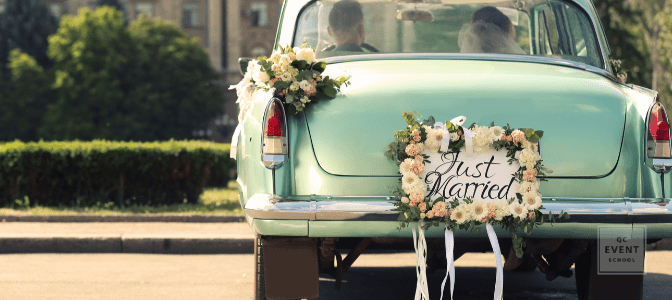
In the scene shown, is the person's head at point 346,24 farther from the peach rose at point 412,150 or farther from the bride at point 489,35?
the peach rose at point 412,150

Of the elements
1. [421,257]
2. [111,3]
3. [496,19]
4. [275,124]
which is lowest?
[421,257]

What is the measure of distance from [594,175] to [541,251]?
1.63 ft

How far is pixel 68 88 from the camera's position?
167ft

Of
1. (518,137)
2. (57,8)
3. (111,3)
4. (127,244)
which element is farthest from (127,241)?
(57,8)

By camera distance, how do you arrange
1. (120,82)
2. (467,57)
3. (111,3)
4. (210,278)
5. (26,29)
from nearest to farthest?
(467,57) → (210,278) → (120,82) → (26,29) → (111,3)

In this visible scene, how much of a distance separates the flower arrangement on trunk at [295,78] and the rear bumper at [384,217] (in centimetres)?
49

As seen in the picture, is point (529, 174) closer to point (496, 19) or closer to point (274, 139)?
point (274, 139)

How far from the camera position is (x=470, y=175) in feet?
12.0

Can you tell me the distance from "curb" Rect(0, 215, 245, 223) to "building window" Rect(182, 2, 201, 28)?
55879 millimetres

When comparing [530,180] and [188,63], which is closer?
[530,180]

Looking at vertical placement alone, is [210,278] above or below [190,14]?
below

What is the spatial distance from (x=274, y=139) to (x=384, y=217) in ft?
2.09

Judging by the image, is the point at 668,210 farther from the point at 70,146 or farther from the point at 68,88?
the point at 68,88

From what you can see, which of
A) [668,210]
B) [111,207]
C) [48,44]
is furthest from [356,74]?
[48,44]
